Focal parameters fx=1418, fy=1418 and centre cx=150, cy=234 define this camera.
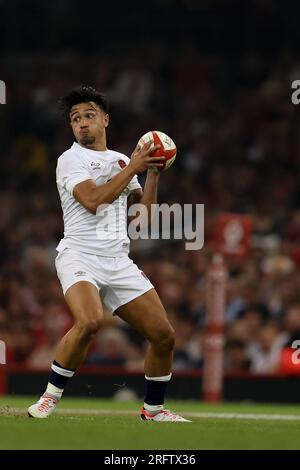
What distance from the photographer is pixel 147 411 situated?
34.6ft

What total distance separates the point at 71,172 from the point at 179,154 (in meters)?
11.2

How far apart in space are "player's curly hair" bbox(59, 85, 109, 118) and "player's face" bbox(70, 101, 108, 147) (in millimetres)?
38

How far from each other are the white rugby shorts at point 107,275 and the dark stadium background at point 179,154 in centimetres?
550

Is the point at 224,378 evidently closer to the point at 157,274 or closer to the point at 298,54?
the point at 157,274

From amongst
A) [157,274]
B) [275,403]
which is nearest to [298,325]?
[275,403]

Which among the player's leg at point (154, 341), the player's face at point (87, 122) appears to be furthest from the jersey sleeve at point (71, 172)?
the player's leg at point (154, 341)

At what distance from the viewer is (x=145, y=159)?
10273 millimetres

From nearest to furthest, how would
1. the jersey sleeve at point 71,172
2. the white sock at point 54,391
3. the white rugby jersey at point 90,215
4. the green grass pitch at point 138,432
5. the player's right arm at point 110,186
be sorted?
the green grass pitch at point 138,432 < the player's right arm at point 110,186 < the white sock at point 54,391 < the jersey sleeve at point 71,172 < the white rugby jersey at point 90,215

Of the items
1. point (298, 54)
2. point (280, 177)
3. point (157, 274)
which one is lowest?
point (157, 274)

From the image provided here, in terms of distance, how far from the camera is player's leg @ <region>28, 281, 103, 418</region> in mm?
9945

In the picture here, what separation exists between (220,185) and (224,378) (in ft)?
15.5

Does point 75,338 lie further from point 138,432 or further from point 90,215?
point 138,432

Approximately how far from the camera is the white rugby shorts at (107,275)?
10297 millimetres

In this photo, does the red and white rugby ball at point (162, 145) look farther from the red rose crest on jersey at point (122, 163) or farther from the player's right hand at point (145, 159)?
the red rose crest on jersey at point (122, 163)
